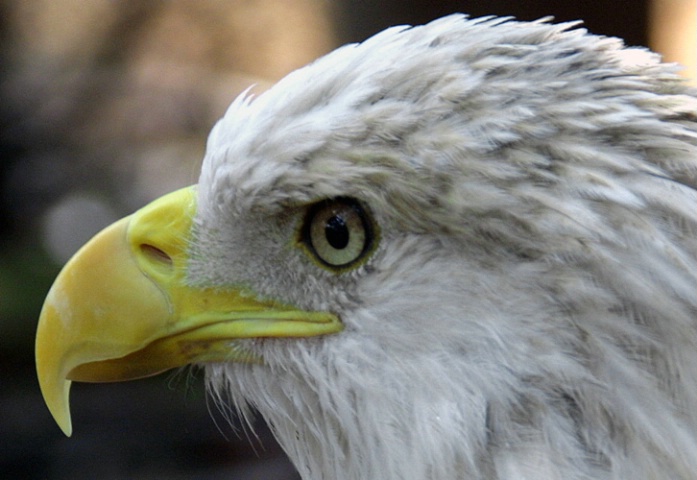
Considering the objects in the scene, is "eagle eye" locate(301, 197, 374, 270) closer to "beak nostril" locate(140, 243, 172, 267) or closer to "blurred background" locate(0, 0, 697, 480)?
"beak nostril" locate(140, 243, 172, 267)

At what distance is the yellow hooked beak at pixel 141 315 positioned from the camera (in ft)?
5.33

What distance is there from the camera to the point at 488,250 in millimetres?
1417

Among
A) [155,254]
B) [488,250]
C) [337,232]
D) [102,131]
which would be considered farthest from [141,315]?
[102,131]

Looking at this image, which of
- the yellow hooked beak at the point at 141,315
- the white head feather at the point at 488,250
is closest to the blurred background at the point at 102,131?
the yellow hooked beak at the point at 141,315

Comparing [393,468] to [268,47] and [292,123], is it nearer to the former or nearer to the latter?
[292,123]

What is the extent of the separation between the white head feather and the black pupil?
1.9 inches

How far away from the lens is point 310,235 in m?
1.56

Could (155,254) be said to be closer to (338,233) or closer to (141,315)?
(141,315)

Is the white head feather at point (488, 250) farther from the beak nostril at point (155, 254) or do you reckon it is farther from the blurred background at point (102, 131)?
the blurred background at point (102, 131)

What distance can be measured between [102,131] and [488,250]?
13.7ft

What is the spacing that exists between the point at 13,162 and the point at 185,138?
2.89ft

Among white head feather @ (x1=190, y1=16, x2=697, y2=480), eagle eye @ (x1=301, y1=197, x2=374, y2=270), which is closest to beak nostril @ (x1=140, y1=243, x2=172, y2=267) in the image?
white head feather @ (x1=190, y1=16, x2=697, y2=480)

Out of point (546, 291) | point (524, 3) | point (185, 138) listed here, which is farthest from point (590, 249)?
point (185, 138)

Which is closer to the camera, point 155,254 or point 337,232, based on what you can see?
point 337,232
